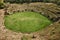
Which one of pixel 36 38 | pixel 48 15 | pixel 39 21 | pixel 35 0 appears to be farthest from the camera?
pixel 35 0

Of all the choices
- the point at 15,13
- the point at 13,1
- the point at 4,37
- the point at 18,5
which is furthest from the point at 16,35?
the point at 13,1

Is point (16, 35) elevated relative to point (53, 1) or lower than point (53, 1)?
lower

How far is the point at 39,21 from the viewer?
10.5m

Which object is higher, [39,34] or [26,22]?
[26,22]

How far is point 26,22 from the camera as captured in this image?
10422 mm

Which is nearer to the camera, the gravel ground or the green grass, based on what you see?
the gravel ground

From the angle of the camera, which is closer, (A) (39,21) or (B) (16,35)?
(B) (16,35)

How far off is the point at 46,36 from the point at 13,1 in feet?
18.7

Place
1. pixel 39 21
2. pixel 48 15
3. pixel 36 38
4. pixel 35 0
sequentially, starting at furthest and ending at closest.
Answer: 1. pixel 35 0
2. pixel 48 15
3. pixel 39 21
4. pixel 36 38

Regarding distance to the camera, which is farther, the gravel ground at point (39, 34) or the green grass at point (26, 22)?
the green grass at point (26, 22)

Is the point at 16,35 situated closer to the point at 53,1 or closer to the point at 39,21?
the point at 39,21

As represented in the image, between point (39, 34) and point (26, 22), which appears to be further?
point (26, 22)

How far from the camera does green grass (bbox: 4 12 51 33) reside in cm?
984

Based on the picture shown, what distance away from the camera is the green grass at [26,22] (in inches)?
388
